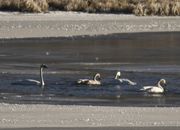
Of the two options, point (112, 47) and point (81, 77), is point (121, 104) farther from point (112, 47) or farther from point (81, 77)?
point (112, 47)

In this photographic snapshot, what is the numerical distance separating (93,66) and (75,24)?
15.3 m

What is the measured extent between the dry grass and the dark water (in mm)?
11165

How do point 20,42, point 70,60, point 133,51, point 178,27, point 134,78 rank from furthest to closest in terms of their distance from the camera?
point 178,27 → point 20,42 → point 133,51 → point 70,60 → point 134,78

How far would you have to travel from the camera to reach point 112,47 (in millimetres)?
30938

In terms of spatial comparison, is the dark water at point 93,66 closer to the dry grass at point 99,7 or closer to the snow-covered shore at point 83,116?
the snow-covered shore at point 83,116

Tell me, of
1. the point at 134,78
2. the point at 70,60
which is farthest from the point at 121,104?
the point at 70,60

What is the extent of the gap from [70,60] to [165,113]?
11686 millimetres

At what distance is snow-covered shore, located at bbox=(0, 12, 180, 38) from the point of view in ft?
121

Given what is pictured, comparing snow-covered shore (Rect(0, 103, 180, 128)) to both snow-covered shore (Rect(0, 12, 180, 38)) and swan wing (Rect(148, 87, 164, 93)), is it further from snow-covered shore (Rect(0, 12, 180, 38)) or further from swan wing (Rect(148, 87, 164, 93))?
snow-covered shore (Rect(0, 12, 180, 38))

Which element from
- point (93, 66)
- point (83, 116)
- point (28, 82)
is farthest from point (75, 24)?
point (83, 116)

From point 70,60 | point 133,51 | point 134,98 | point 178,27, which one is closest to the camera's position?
point 134,98

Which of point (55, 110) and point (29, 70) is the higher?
point (55, 110)

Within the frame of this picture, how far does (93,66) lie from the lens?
2498 centimetres

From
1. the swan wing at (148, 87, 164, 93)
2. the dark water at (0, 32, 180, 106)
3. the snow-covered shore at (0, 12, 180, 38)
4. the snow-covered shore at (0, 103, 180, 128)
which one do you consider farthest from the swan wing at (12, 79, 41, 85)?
the snow-covered shore at (0, 12, 180, 38)
